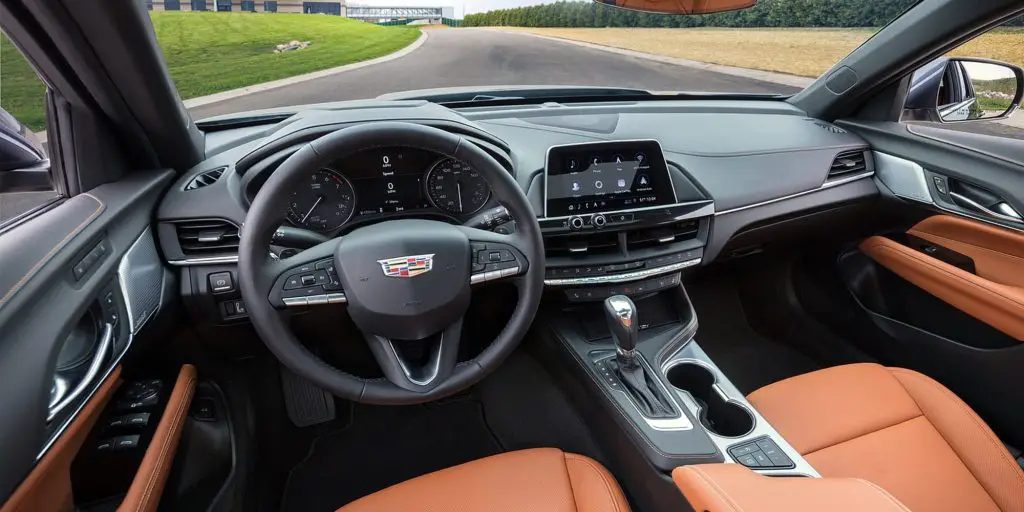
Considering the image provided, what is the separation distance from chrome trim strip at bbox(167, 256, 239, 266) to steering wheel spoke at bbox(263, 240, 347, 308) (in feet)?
1.39

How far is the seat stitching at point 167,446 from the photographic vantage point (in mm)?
1337

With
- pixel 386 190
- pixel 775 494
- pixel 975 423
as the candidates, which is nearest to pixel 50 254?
pixel 386 190

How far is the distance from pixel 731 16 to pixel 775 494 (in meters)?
2.21

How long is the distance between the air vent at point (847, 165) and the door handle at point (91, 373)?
251cm

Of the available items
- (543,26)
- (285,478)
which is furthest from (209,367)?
(543,26)

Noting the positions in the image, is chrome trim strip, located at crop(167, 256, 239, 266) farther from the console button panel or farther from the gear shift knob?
the console button panel

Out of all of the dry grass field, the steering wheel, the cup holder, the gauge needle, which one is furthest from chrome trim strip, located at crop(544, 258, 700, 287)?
the dry grass field

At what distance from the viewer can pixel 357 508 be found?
1429 mm

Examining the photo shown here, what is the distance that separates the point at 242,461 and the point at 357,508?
2.36 feet

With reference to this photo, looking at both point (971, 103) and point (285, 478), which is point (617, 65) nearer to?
point (971, 103)

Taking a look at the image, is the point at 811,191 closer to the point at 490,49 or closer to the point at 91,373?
the point at 490,49

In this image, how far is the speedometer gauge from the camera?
1.78 meters

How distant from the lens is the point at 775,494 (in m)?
1.10

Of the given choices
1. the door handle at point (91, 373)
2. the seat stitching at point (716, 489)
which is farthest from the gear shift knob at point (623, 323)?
the door handle at point (91, 373)
